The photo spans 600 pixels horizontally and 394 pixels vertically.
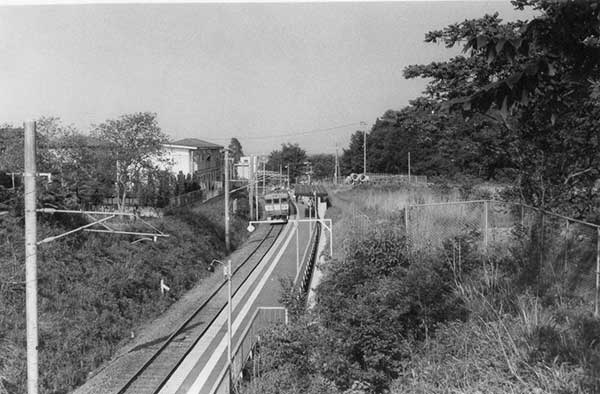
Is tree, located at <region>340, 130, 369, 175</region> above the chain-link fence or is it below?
above

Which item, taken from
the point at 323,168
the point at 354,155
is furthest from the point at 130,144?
the point at 323,168

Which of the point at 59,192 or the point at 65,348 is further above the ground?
the point at 59,192

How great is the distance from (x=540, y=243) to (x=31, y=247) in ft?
27.1

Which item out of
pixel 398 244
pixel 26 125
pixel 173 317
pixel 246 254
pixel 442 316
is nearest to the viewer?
pixel 26 125

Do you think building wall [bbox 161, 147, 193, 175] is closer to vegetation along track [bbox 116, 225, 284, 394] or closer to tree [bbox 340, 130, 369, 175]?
vegetation along track [bbox 116, 225, 284, 394]

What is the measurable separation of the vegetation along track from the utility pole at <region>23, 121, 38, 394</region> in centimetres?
347

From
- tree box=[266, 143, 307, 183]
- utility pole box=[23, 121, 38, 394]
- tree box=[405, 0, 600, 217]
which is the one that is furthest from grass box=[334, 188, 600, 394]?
tree box=[266, 143, 307, 183]

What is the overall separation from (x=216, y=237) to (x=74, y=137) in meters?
8.89

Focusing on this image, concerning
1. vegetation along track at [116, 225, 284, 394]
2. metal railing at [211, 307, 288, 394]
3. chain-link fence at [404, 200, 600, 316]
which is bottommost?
vegetation along track at [116, 225, 284, 394]

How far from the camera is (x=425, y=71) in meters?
11.8

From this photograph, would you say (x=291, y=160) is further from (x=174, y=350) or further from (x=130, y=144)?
(x=174, y=350)

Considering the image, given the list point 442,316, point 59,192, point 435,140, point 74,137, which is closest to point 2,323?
point 59,192

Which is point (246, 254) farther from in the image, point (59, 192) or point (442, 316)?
point (442, 316)

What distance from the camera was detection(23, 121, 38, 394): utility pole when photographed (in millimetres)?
7961
